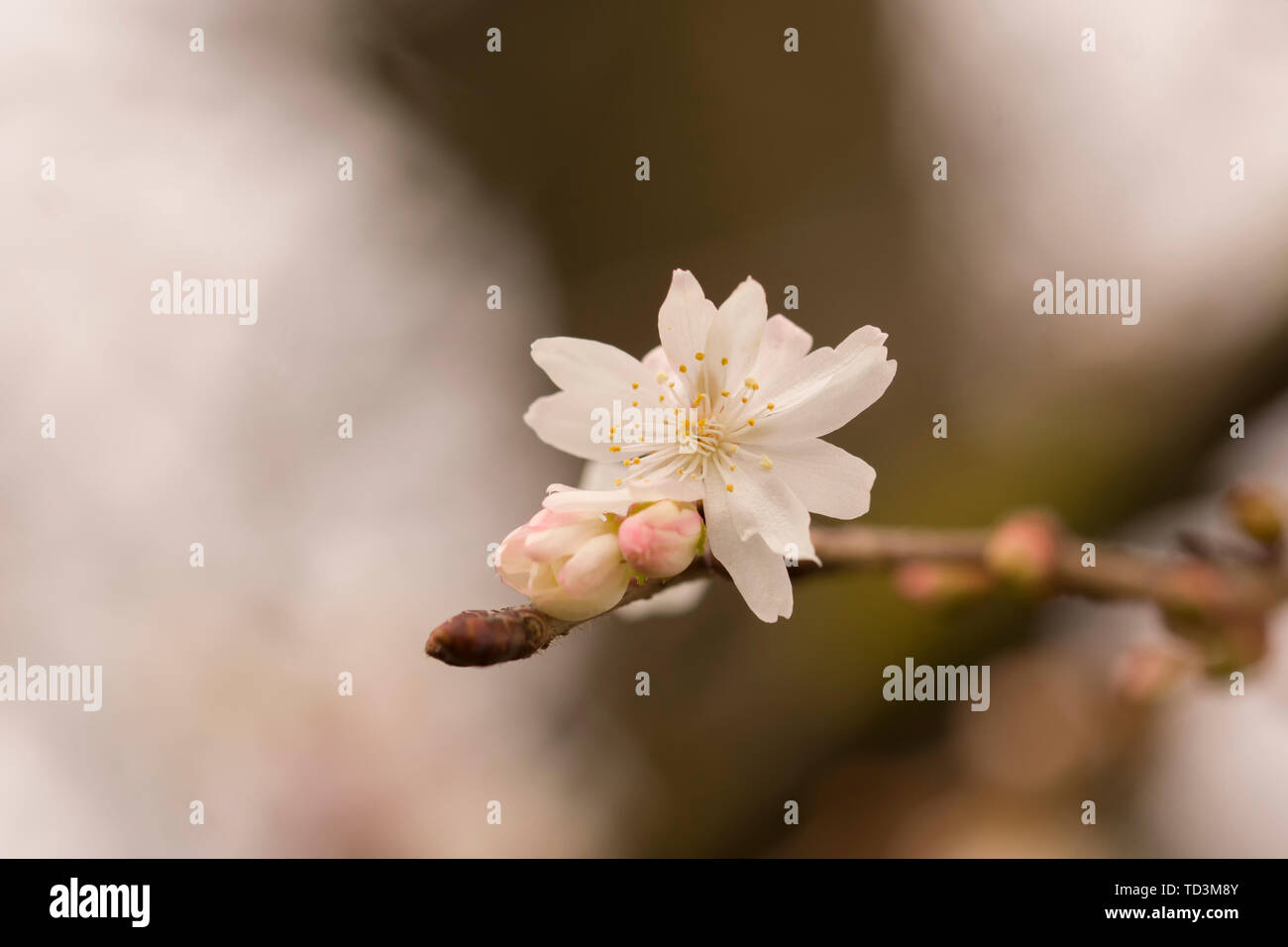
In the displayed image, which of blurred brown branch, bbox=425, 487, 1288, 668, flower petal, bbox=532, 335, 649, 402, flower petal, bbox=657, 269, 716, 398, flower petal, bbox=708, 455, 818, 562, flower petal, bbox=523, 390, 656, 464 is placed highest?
flower petal, bbox=657, 269, 716, 398

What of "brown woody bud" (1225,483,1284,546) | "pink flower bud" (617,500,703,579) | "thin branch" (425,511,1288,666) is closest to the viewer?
"pink flower bud" (617,500,703,579)

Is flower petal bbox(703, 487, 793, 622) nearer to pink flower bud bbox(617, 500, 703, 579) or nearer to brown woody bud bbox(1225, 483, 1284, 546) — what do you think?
pink flower bud bbox(617, 500, 703, 579)

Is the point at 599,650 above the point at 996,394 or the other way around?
the other way around

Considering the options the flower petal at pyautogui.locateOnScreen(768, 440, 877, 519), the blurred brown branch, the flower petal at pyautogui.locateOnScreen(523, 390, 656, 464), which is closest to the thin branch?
the blurred brown branch

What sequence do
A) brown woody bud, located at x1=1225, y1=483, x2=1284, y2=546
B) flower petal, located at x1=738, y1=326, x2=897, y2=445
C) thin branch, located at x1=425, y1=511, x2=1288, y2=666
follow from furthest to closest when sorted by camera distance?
brown woody bud, located at x1=1225, y1=483, x2=1284, y2=546, thin branch, located at x1=425, y1=511, x2=1288, y2=666, flower petal, located at x1=738, y1=326, x2=897, y2=445

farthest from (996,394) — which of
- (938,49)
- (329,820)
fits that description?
(329,820)

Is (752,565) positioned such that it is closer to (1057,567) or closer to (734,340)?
(734,340)

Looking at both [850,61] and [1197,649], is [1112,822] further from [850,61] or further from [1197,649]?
[850,61]

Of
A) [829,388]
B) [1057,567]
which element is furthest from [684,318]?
[1057,567]

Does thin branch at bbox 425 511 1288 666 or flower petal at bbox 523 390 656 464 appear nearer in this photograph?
flower petal at bbox 523 390 656 464
